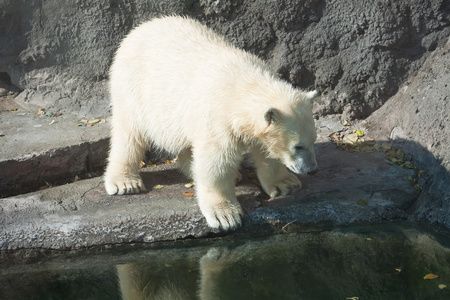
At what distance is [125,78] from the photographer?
5539 mm

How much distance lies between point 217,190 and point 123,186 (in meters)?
1.07

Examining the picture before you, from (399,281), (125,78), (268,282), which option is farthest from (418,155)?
(125,78)

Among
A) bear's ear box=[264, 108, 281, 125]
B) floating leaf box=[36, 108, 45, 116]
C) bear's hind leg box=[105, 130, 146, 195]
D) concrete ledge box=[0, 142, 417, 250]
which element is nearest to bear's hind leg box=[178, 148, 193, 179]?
concrete ledge box=[0, 142, 417, 250]

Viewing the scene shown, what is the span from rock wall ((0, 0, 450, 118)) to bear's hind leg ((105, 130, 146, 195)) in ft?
5.17

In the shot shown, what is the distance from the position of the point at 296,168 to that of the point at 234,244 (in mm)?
882

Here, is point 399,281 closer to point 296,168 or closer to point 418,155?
point 296,168

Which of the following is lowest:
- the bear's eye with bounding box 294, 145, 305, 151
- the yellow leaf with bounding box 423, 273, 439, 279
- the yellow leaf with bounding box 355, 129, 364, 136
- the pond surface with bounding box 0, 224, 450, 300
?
the pond surface with bounding box 0, 224, 450, 300

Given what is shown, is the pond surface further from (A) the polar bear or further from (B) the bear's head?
(B) the bear's head

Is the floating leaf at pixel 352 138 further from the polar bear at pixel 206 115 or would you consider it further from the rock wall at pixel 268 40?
the polar bear at pixel 206 115

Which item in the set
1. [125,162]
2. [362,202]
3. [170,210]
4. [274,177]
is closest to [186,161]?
[125,162]

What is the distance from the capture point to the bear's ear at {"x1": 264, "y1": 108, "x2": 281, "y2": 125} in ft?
14.7

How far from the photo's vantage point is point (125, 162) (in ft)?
18.8

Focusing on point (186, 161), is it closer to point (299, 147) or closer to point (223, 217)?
point (223, 217)

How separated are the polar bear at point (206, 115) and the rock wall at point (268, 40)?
1466 millimetres
